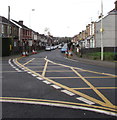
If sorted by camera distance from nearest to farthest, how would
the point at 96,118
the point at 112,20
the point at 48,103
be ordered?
the point at 96,118, the point at 48,103, the point at 112,20

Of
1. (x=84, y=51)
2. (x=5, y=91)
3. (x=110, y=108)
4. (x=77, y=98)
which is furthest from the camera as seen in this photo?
(x=84, y=51)

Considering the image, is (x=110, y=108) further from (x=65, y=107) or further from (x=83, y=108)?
(x=65, y=107)

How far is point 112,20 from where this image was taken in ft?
116

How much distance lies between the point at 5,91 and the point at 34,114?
9.16ft

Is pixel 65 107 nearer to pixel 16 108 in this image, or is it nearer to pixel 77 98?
pixel 77 98

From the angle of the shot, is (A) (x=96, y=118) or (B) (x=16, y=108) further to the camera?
(B) (x=16, y=108)

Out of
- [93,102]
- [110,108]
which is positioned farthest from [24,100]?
[110,108]

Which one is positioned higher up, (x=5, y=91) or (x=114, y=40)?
(x=114, y=40)

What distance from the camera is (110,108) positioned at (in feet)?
16.6

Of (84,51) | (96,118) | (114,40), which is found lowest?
(96,118)

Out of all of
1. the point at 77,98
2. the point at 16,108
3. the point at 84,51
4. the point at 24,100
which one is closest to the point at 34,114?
the point at 16,108

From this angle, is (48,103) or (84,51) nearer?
(48,103)

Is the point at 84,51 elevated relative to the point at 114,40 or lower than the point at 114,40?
lower

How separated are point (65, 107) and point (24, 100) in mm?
1474
